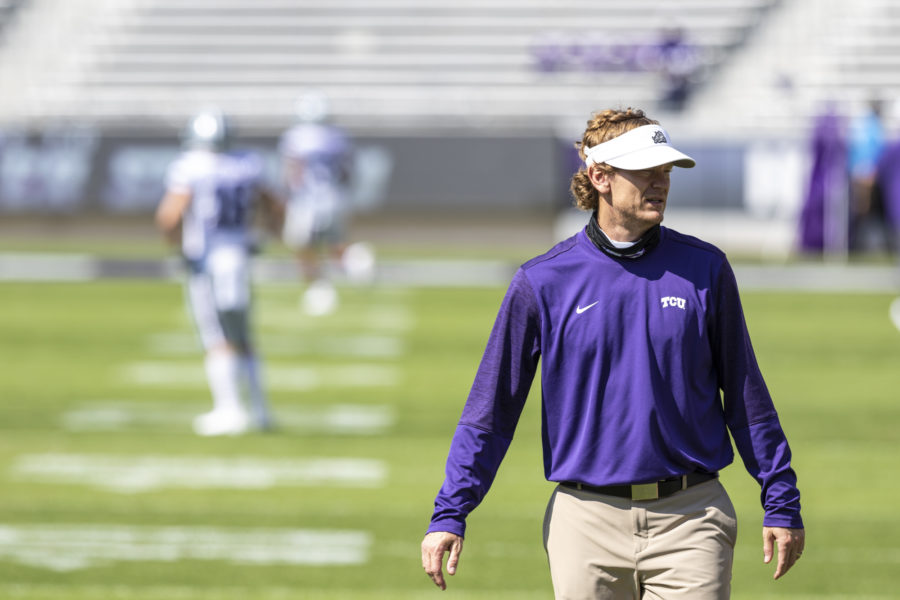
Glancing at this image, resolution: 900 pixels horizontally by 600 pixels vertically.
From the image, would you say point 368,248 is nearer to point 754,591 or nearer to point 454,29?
point 454,29

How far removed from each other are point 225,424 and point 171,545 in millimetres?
3211

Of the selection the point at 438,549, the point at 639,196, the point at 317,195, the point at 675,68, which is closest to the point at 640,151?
the point at 639,196

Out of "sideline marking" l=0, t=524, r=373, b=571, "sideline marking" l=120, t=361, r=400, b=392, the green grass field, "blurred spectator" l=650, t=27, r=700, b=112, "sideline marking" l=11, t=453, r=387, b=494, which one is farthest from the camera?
"blurred spectator" l=650, t=27, r=700, b=112

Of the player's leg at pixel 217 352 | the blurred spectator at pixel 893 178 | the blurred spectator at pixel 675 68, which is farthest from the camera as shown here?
the blurred spectator at pixel 675 68

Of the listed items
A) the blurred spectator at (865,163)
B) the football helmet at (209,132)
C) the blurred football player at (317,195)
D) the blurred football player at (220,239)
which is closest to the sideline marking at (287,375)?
the blurred football player at (220,239)

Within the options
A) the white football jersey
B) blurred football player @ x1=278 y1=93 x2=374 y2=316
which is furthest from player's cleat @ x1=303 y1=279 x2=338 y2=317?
the white football jersey

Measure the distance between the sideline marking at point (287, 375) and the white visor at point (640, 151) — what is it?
30.6ft

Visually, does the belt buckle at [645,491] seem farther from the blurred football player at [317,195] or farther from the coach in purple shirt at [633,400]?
the blurred football player at [317,195]

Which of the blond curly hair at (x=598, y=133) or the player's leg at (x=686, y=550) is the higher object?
the blond curly hair at (x=598, y=133)

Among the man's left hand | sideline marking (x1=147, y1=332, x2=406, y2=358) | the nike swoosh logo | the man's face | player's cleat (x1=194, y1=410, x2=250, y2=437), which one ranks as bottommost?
sideline marking (x1=147, y1=332, x2=406, y2=358)

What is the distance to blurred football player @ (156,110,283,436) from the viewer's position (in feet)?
35.3

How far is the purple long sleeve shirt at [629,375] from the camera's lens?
165 inches

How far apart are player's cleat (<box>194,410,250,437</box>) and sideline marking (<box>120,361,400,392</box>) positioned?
2.02 m

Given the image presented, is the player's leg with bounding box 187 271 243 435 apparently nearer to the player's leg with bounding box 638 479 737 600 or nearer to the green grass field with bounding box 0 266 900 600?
the green grass field with bounding box 0 266 900 600
